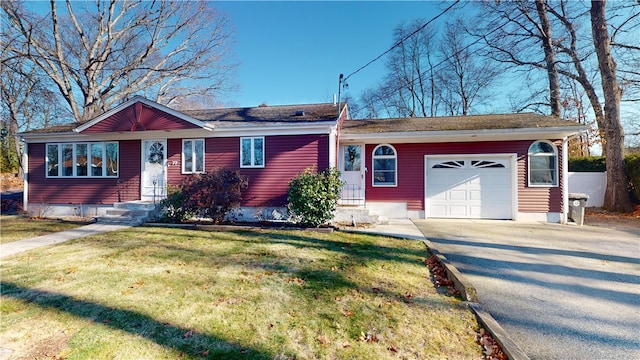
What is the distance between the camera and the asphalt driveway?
9.24ft

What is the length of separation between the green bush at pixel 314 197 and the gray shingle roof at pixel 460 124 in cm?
297

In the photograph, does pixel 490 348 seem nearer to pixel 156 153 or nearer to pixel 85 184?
pixel 156 153

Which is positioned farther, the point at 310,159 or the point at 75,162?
the point at 75,162

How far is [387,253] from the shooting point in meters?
5.70

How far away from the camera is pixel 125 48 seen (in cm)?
1864

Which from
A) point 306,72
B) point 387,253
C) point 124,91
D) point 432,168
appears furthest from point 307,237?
point 124,91

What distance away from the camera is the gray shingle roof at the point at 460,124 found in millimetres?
9523

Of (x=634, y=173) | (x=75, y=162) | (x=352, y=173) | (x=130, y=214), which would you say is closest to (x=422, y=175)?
(x=352, y=173)

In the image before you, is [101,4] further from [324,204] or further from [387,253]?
[387,253]

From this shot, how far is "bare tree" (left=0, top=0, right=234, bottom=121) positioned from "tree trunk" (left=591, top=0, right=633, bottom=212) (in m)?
21.0

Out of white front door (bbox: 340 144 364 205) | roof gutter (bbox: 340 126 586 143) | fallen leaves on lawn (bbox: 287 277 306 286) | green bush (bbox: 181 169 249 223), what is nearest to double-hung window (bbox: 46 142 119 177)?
green bush (bbox: 181 169 249 223)

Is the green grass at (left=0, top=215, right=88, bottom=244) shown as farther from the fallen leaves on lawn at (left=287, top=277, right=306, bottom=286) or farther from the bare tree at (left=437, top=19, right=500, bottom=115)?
the bare tree at (left=437, top=19, right=500, bottom=115)

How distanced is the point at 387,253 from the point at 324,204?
281 centimetres

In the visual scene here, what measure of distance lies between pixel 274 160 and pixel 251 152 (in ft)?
3.10
